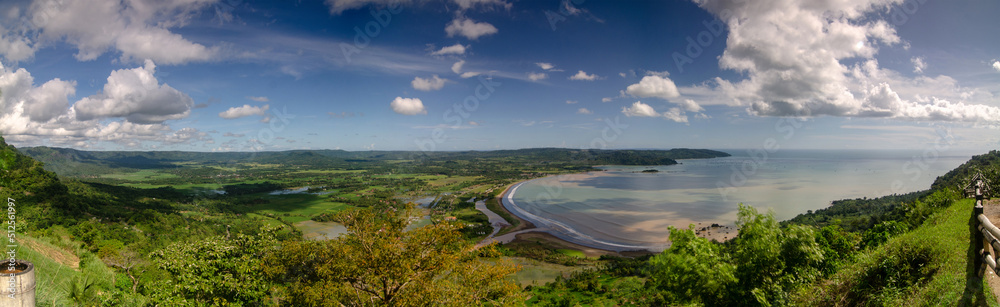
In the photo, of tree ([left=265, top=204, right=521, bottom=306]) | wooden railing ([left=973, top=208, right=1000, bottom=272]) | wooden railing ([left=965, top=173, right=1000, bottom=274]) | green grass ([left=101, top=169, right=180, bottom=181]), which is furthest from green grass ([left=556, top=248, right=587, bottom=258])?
green grass ([left=101, top=169, right=180, bottom=181])

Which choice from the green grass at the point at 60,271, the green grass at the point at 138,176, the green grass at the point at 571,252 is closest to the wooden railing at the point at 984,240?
the green grass at the point at 60,271

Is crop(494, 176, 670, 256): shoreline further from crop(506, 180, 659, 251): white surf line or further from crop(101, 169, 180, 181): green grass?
crop(101, 169, 180, 181): green grass

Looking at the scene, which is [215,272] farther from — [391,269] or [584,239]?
[584,239]

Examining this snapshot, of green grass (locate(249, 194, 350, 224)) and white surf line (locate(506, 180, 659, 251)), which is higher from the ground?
white surf line (locate(506, 180, 659, 251))

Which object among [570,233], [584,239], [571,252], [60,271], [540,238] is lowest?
[571,252]

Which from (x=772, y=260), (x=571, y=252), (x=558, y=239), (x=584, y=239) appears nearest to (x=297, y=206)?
(x=558, y=239)

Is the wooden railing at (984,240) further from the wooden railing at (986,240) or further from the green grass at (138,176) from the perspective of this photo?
the green grass at (138,176)

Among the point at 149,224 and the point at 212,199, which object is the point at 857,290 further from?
the point at 212,199
